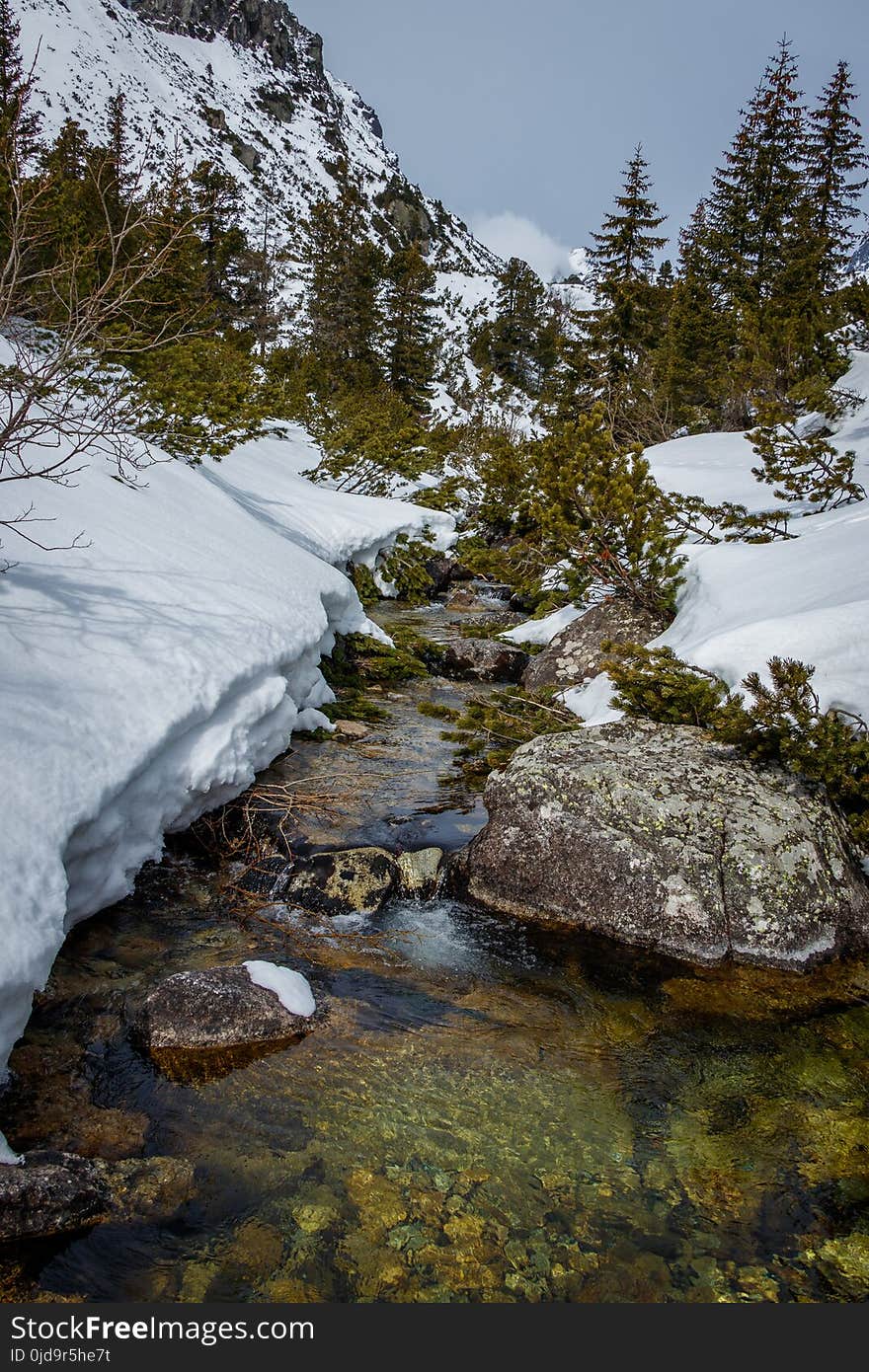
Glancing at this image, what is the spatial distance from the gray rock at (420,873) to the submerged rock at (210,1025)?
1.65m

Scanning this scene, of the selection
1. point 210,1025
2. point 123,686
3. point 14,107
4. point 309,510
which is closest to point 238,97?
point 309,510

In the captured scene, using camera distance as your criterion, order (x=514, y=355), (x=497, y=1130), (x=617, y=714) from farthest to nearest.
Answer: (x=514, y=355) → (x=617, y=714) → (x=497, y=1130)

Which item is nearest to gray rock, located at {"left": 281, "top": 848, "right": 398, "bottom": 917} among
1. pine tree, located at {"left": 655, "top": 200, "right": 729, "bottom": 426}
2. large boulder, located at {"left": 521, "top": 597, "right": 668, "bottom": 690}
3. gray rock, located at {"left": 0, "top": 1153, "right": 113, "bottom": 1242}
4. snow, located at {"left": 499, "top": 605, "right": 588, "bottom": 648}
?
gray rock, located at {"left": 0, "top": 1153, "right": 113, "bottom": 1242}

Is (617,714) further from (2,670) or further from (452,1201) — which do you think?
(2,670)

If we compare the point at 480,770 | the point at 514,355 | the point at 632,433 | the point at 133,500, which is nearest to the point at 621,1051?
the point at 480,770

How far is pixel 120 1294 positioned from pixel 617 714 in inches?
221

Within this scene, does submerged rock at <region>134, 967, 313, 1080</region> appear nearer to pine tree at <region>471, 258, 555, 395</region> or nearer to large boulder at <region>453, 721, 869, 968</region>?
large boulder at <region>453, 721, 869, 968</region>

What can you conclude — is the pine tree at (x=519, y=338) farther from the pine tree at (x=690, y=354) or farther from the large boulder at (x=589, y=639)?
the large boulder at (x=589, y=639)

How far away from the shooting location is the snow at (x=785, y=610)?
5449 mm

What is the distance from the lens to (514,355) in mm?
61312

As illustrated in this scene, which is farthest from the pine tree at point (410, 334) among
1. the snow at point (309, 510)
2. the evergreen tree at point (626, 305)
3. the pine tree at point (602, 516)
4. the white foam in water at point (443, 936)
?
the white foam in water at point (443, 936)

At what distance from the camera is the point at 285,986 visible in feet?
13.8

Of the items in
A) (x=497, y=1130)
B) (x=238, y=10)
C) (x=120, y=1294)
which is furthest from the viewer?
(x=238, y=10)

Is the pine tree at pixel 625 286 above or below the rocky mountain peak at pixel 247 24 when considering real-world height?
below
